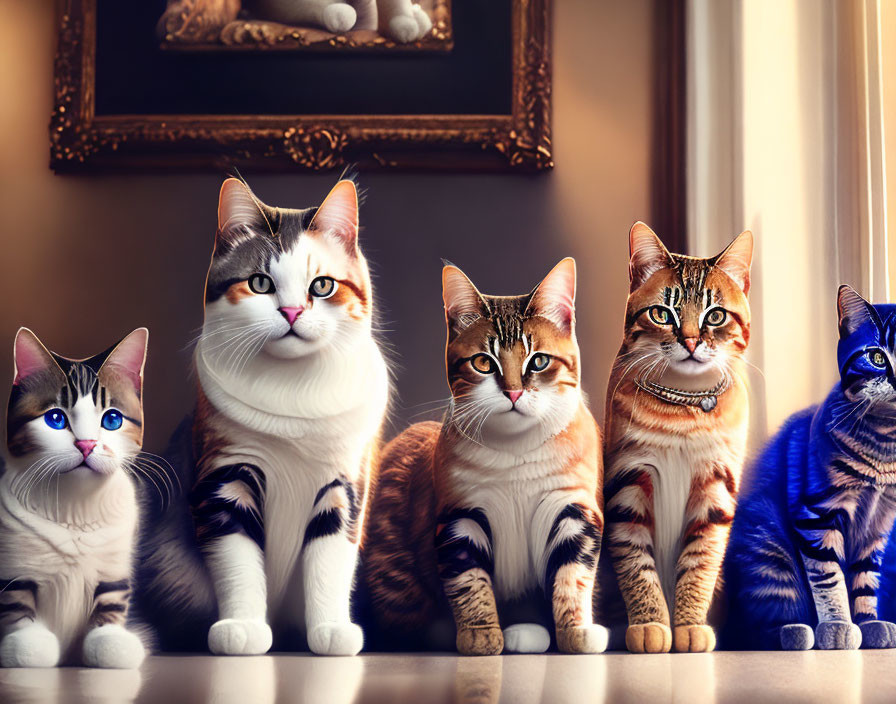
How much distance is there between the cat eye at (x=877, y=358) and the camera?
1.11 m

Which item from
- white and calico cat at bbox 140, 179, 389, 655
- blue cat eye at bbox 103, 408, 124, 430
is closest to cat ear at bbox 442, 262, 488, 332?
white and calico cat at bbox 140, 179, 389, 655

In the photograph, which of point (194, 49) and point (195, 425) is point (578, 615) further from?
point (194, 49)

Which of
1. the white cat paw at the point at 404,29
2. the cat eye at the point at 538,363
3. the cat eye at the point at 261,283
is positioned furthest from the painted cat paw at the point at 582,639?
the white cat paw at the point at 404,29

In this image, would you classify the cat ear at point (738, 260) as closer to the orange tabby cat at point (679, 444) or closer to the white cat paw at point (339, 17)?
the orange tabby cat at point (679, 444)

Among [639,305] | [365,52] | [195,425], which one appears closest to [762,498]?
[639,305]

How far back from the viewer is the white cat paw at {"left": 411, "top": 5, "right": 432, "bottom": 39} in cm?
140

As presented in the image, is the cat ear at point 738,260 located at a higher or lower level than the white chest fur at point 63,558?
higher

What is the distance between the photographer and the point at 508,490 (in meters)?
1.07

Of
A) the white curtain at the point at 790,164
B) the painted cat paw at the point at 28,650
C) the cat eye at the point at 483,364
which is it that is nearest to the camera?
the painted cat paw at the point at 28,650

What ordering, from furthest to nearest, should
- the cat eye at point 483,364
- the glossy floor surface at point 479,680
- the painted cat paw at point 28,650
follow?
the cat eye at point 483,364, the painted cat paw at point 28,650, the glossy floor surface at point 479,680

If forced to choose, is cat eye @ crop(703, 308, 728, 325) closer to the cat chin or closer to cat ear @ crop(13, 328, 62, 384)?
the cat chin

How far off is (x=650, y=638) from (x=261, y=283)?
63 cm

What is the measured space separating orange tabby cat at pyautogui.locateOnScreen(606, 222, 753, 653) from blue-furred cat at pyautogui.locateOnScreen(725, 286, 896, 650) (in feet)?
0.27

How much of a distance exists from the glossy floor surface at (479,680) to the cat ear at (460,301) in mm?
406
